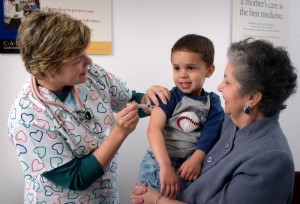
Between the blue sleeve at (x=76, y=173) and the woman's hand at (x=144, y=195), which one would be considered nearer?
the blue sleeve at (x=76, y=173)

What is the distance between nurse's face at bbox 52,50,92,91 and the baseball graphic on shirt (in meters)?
0.50

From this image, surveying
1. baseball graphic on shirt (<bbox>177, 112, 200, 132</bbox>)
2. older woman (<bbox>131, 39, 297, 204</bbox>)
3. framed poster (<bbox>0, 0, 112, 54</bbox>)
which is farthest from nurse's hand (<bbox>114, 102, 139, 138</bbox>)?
framed poster (<bbox>0, 0, 112, 54</bbox>)

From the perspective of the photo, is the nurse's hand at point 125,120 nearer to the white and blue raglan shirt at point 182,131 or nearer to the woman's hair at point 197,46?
the white and blue raglan shirt at point 182,131

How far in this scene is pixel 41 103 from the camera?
3.93 ft

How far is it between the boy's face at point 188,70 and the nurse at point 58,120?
11.2 inches

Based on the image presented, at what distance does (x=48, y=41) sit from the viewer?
3.64ft

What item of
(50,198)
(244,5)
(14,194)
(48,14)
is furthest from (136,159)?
(244,5)

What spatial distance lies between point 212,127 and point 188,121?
12cm

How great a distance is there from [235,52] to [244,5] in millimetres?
1539

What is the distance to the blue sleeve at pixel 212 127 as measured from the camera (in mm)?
1350

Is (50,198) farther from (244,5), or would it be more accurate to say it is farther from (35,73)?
(244,5)

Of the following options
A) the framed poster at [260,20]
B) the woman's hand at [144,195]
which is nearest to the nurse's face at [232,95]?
the woman's hand at [144,195]

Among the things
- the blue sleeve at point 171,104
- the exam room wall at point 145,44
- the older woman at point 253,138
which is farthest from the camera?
the exam room wall at point 145,44

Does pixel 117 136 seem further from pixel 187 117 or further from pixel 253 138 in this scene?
pixel 253 138
